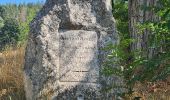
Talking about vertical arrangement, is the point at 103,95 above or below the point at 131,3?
below

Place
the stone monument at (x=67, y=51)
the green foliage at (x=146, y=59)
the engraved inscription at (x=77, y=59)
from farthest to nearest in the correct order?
the engraved inscription at (x=77, y=59) → the stone monument at (x=67, y=51) → the green foliage at (x=146, y=59)

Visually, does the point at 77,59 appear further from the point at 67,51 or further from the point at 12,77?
the point at 12,77

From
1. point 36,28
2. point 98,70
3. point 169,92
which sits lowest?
point 169,92

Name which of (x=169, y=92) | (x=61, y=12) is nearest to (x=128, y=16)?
(x=169, y=92)

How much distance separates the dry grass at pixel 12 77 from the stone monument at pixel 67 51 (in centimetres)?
60

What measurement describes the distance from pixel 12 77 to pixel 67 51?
1.61 metres

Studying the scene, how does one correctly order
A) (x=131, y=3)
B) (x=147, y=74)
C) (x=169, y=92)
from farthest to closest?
(x=131, y=3) < (x=169, y=92) < (x=147, y=74)

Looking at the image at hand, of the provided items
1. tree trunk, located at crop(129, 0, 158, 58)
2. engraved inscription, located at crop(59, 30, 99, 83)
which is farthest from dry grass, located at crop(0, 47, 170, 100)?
tree trunk, located at crop(129, 0, 158, 58)

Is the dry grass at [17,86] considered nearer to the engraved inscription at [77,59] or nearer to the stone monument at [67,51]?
the stone monument at [67,51]

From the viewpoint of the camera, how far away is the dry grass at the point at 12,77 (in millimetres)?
8125

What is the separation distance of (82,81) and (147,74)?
967 mm

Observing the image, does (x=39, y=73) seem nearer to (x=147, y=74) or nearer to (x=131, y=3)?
(x=147, y=74)

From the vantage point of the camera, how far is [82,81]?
752 cm

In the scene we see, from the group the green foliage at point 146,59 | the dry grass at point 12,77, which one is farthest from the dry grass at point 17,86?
the green foliage at point 146,59
